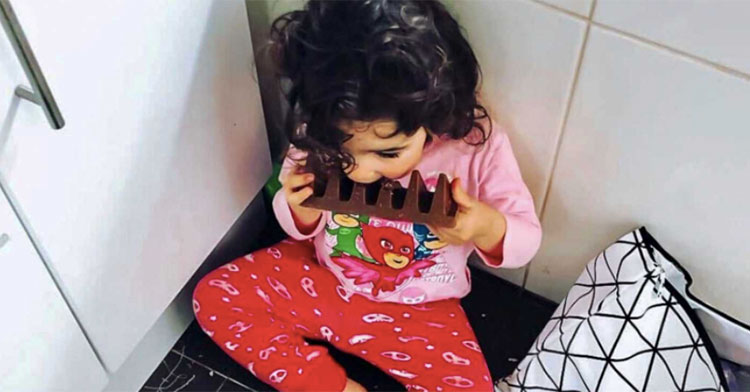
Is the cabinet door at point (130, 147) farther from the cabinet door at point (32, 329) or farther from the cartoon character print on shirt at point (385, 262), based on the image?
the cartoon character print on shirt at point (385, 262)

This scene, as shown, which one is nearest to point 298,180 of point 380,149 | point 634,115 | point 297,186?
point 297,186

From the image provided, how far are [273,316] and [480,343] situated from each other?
10.1 inches

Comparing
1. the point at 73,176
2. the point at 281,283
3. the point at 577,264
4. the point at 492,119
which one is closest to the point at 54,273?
the point at 73,176

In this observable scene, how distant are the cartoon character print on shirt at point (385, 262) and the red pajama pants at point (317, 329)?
0.11 ft

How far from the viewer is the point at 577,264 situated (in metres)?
0.96

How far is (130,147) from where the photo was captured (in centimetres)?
72

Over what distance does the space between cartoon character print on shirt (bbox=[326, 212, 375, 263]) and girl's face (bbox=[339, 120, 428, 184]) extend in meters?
0.11

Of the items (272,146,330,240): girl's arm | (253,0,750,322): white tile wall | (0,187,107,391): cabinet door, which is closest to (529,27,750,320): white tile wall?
(253,0,750,322): white tile wall

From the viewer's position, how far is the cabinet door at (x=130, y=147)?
612 mm

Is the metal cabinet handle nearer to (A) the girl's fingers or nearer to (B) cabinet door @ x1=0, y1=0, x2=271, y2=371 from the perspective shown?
(B) cabinet door @ x1=0, y1=0, x2=271, y2=371

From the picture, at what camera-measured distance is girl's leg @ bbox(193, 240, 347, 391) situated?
3.13 feet

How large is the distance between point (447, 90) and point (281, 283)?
36cm

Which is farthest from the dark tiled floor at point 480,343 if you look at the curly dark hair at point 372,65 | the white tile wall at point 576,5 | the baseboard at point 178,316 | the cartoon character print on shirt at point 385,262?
the white tile wall at point 576,5

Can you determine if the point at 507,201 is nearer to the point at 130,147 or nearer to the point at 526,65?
the point at 526,65
